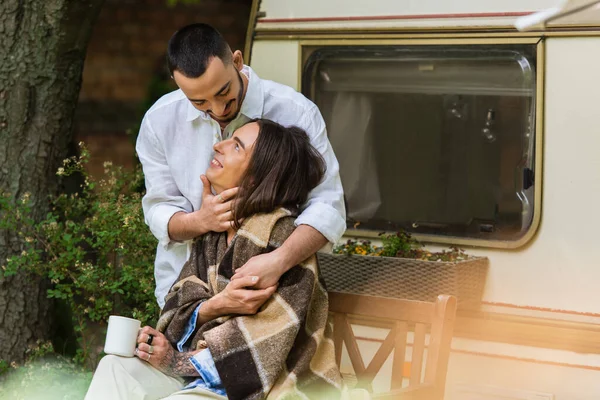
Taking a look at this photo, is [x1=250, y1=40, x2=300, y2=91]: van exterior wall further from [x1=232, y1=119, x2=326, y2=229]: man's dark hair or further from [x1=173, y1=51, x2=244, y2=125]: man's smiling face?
[x1=232, y1=119, x2=326, y2=229]: man's dark hair

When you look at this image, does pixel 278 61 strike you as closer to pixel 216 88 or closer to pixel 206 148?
pixel 206 148

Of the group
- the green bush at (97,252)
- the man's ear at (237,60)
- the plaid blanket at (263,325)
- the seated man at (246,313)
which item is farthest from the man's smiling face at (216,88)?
the green bush at (97,252)

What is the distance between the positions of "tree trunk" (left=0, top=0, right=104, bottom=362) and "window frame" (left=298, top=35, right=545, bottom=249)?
124cm

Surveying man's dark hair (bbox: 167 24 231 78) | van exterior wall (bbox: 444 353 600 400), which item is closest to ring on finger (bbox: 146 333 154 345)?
man's dark hair (bbox: 167 24 231 78)

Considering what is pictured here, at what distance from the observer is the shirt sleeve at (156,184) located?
3.36 m

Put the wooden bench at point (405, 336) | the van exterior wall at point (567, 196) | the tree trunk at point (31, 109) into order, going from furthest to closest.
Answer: the tree trunk at point (31, 109), the van exterior wall at point (567, 196), the wooden bench at point (405, 336)

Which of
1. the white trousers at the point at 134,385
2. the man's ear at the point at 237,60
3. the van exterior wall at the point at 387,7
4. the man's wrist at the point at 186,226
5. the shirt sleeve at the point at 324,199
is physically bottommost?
the white trousers at the point at 134,385

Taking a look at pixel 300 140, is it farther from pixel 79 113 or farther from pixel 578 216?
pixel 79 113

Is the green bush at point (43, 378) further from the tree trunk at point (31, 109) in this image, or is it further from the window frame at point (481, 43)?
the window frame at point (481, 43)

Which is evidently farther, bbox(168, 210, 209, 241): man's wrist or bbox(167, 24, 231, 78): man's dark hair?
bbox(168, 210, 209, 241): man's wrist

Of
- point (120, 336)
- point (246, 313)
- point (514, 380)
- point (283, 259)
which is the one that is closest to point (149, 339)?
point (120, 336)

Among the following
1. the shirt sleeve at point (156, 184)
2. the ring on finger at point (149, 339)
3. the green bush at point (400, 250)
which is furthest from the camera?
the green bush at point (400, 250)

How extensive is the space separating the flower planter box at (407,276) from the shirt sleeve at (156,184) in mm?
1067

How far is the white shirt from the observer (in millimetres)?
3283
